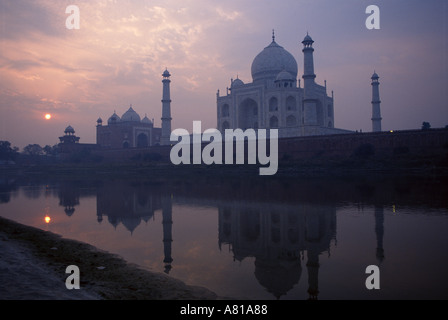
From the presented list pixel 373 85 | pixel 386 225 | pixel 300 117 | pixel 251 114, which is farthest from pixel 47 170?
pixel 386 225

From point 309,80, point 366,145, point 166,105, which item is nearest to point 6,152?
point 166,105

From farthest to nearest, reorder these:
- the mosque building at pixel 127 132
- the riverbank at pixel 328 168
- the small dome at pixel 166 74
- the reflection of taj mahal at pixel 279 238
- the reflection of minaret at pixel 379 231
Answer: the mosque building at pixel 127 132 → the small dome at pixel 166 74 → the riverbank at pixel 328 168 → the reflection of minaret at pixel 379 231 → the reflection of taj mahal at pixel 279 238

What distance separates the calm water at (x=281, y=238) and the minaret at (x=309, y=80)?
1582cm

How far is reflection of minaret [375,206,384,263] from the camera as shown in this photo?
4.33 m

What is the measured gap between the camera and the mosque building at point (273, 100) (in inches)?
1161

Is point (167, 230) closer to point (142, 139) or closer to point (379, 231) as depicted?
point (379, 231)

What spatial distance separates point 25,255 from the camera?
14.5ft

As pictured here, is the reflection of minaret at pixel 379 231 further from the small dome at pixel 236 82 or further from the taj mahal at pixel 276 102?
the small dome at pixel 236 82

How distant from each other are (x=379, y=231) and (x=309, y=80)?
21119 mm

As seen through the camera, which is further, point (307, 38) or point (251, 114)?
point (251, 114)

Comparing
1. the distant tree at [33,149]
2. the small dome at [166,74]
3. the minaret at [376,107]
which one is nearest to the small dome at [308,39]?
the minaret at [376,107]

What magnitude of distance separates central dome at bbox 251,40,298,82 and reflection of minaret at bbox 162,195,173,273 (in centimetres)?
2392
